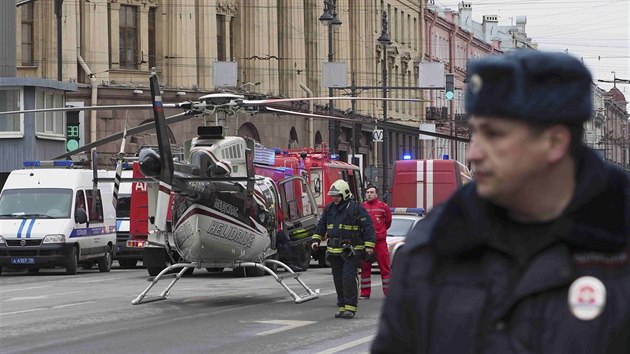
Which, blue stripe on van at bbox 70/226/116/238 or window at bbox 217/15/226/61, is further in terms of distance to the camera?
window at bbox 217/15/226/61

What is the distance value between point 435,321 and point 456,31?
3752 inches

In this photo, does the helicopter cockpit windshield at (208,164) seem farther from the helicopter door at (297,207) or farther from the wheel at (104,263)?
the wheel at (104,263)

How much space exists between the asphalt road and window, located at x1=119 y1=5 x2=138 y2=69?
83.6 feet

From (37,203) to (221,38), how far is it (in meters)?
26.8

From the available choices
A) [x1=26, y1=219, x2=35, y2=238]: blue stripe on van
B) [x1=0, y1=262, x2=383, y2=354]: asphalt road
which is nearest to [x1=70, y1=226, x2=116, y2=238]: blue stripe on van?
[x1=26, y1=219, x2=35, y2=238]: blue stripe on van

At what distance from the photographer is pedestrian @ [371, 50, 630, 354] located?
9.13ft

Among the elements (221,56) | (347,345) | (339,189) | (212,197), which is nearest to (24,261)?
(212,197)

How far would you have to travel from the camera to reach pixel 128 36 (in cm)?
5300

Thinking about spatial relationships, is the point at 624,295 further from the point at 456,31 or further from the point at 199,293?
the point at 456,31

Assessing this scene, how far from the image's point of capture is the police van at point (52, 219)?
3134 centimetres

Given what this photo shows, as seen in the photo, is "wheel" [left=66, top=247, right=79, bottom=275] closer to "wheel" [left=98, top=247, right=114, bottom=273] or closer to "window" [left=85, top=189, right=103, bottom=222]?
"window" [left=85, top=189, right=103, bottom=222]

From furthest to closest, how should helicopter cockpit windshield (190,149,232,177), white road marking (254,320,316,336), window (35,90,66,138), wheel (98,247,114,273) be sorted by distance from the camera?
window (35,90,66,138) → wheel (98,247,114,273) → helicopter cockpit windshield (190,149,232,177) → white road marking (254,320,316,336)

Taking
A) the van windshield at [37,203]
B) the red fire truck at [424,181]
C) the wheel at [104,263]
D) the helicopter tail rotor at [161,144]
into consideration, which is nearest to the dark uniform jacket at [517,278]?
the helicopter tail rotor at [161,144]

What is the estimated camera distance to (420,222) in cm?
301
